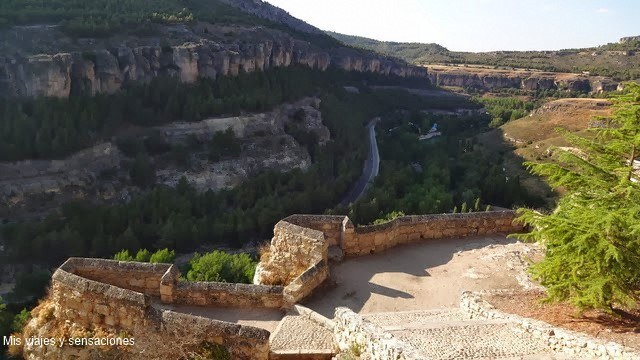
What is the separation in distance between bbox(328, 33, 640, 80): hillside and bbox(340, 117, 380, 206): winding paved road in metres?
49.1

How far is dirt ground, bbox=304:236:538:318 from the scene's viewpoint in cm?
1115

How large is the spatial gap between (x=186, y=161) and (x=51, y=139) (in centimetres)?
1098

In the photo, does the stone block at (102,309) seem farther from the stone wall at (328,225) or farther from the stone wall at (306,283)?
the stone wall at (328,225)

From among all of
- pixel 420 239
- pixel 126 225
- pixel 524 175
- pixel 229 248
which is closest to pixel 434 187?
pixel 524 175

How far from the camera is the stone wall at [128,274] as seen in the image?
34.9ft

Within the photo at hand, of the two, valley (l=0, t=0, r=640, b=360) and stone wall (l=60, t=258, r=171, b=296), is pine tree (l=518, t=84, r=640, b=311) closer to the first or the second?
valley (l=0, t=0, r=640, b=360)

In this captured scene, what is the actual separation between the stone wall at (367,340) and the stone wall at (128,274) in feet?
14.0

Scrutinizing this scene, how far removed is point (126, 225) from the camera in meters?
33.3

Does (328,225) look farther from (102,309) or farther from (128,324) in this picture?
(102,309)

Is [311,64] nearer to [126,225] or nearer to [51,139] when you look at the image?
[51,139]

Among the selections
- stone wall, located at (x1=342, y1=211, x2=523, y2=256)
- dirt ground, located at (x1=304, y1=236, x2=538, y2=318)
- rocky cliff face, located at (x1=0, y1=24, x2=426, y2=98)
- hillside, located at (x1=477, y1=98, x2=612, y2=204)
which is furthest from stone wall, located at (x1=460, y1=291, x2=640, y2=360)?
rocky cliff face, located at (x1=0, y1=24, x2=426, y2=98)

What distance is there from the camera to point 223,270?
18281mm

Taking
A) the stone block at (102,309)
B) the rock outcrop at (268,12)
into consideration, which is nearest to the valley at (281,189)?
the stone block at (102,309)

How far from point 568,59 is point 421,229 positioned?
12490 centimetres
